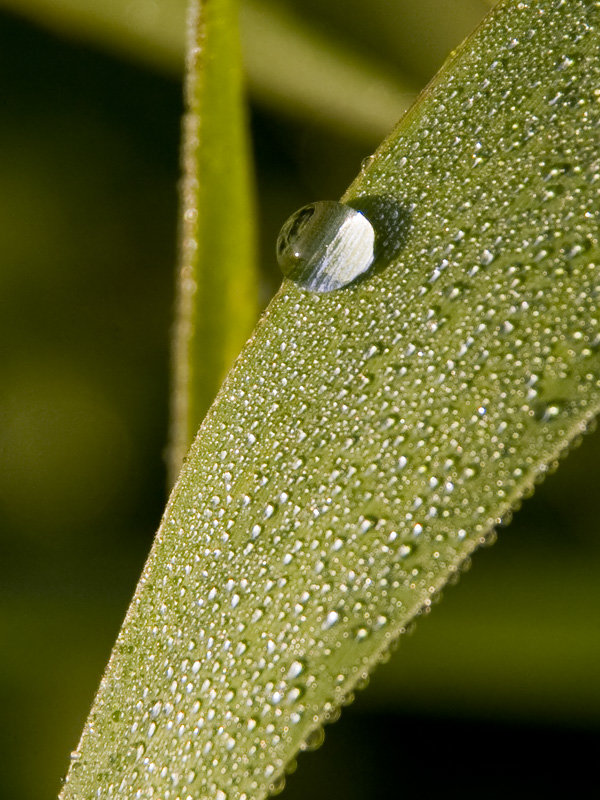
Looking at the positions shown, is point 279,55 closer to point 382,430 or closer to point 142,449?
point 142,449

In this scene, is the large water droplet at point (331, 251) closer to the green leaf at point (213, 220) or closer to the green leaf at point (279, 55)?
the green leaf at point (213, 220)

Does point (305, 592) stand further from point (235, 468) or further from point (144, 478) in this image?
point (144, 478)

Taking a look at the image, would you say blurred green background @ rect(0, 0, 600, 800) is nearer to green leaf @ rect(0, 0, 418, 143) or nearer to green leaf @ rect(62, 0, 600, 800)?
green leaf @ rect(0, 0, 418, 143)

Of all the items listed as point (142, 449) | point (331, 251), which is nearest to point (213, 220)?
point (331, 251)

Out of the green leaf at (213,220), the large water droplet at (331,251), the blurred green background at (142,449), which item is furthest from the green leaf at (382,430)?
the blurred green background at (142,449)

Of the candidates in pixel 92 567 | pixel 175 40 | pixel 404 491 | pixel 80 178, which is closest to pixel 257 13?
pixel 175 40

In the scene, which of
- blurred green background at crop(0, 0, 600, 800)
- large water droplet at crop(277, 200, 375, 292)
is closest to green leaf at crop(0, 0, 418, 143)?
blurred green background at crop(0, 0, 600, 800)
